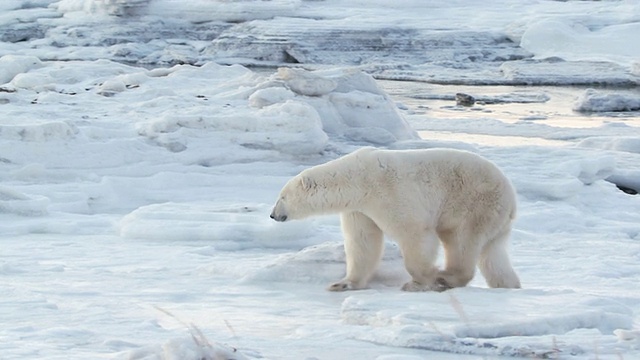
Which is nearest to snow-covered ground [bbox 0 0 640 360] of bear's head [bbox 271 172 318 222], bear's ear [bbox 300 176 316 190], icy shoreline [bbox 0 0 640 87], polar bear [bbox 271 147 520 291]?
polar bear [bbox 271 147 520 291]

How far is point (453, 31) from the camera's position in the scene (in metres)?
28.9

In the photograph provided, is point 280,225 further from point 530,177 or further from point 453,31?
point 453,31

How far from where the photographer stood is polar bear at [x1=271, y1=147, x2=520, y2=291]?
5180 mm

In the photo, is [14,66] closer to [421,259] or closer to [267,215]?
[267,215]

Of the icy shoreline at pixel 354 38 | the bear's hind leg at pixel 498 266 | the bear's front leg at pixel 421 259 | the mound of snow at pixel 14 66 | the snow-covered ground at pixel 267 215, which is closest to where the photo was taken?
the snow-covered ground at pixel 267 215

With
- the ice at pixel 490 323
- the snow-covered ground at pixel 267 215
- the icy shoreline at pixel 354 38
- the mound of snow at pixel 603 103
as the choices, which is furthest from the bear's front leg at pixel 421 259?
the icy shoreline at pixel 354 38

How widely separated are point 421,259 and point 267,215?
2673mm

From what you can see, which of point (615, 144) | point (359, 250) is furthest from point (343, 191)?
point (615, 144)

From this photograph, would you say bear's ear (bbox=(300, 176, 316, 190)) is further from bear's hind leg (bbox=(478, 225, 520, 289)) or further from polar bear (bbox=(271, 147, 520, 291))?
bear's hind leg (bbox=(478, 225, 520, 289))

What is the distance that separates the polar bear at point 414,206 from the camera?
518cm

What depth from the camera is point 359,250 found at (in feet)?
17.6

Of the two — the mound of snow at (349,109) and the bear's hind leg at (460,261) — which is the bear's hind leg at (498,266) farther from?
the mound of snow at (349,109)

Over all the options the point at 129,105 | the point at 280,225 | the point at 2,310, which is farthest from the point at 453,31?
the point at 2,310

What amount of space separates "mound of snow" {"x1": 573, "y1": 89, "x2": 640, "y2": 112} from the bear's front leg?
14034 mm
